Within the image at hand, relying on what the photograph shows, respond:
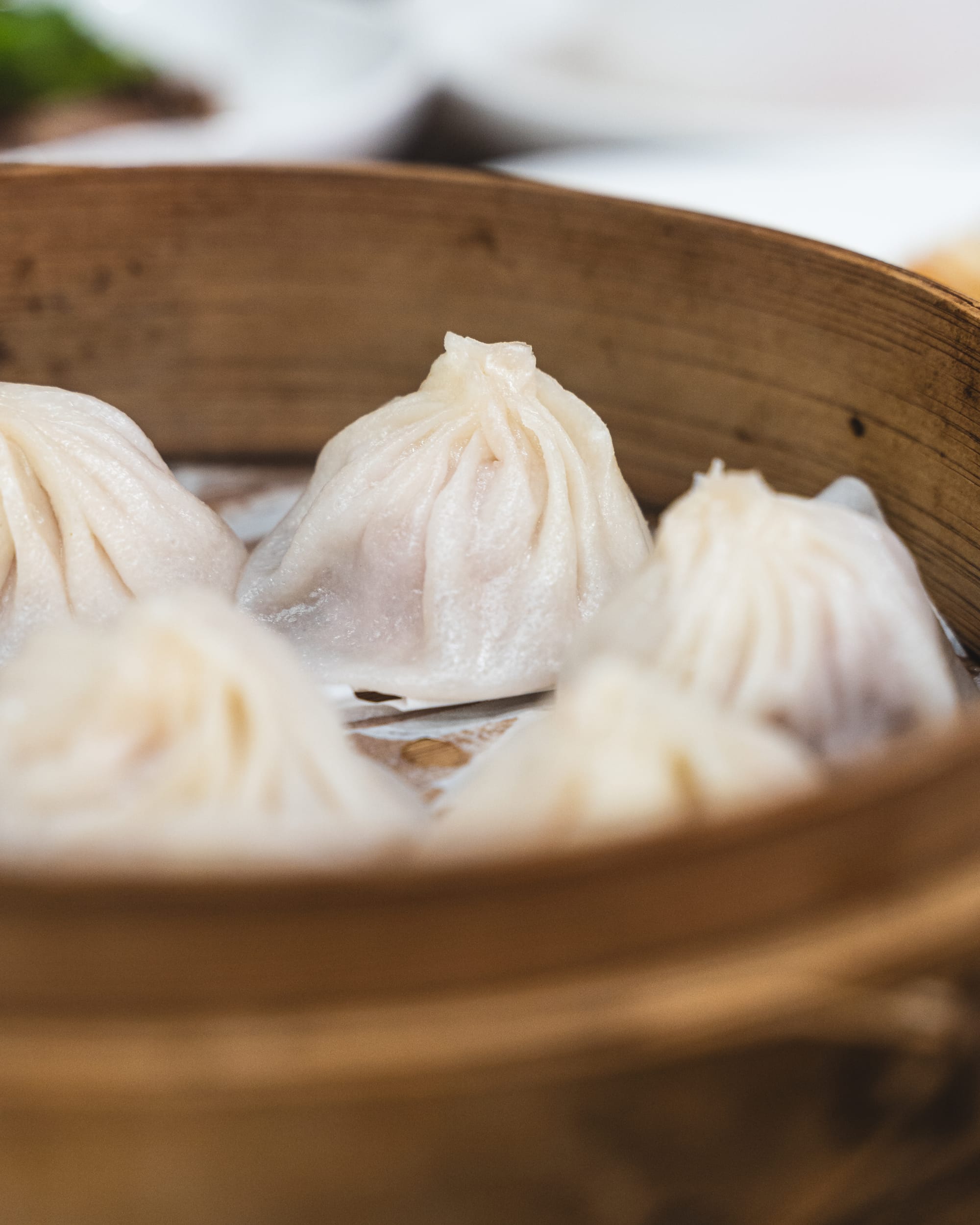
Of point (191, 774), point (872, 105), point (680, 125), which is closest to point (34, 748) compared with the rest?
point (191, 774)

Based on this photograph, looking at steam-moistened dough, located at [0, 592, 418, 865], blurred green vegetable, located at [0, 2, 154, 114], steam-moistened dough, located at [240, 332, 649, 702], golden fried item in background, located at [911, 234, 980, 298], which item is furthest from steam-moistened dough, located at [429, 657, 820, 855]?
blurred green vegetable, located at [0, 2, 154, 114]

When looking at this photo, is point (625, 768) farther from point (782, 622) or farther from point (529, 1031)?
point (782, 622)

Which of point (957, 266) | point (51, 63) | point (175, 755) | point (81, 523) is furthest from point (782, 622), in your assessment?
point (51, 63)

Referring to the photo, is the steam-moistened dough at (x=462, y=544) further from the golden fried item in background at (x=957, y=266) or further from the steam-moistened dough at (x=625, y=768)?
the golden fried item in background at (x=957, y=266)

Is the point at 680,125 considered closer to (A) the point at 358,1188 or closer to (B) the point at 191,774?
(B) the point at 191,774

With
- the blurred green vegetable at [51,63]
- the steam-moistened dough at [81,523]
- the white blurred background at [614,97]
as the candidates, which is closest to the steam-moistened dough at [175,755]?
the steam-moistened dough at [81,523]

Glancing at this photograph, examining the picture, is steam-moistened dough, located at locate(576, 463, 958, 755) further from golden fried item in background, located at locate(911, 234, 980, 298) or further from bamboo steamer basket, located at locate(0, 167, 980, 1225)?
golden fried item in background, located at locate(911, 234, 980, 298)
